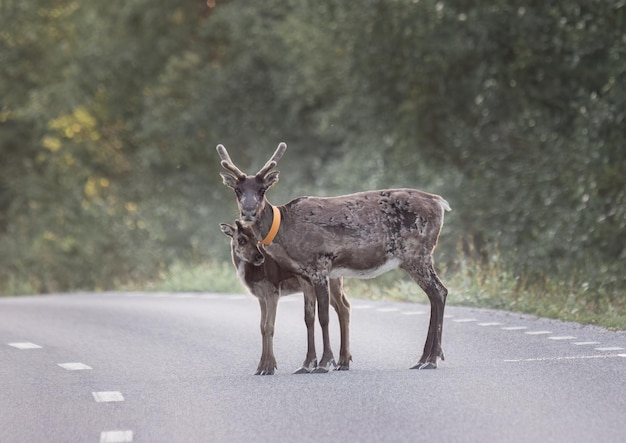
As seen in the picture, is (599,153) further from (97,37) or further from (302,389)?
(97,37)

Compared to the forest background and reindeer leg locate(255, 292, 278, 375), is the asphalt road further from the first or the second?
the forest background

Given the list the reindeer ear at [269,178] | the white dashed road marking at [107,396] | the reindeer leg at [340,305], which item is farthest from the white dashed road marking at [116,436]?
the reindeer leg at [340,305]

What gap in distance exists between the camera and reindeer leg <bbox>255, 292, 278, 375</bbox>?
12773 mm

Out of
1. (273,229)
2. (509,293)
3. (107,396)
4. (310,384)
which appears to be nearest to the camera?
(107,396)

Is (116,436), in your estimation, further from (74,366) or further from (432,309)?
(74,366)

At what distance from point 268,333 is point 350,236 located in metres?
1.15

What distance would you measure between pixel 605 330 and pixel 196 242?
66.9ft

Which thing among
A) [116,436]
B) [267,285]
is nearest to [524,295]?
[267,285]

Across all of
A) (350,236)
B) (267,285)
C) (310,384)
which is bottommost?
(310,384)

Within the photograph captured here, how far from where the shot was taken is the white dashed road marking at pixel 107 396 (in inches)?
445

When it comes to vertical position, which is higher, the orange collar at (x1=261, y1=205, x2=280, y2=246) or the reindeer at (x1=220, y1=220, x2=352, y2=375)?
the orange collar at (x1=261, y1=205, x2=280, y2=246)

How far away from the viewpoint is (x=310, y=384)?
38.8 ft

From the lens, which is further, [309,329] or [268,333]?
[268,333]

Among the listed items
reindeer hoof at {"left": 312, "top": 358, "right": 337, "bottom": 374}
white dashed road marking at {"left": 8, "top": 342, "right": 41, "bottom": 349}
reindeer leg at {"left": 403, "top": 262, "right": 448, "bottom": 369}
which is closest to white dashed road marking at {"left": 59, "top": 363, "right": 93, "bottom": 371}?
white dashed road marking at {"left": 8, "top": 342, "right": 41, "bottom": 349}
